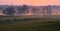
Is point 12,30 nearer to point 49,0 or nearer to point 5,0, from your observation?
point 5,0

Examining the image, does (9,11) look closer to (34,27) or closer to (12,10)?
(12,10)

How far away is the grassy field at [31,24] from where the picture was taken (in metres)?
2.25

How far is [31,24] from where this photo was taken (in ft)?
7.53

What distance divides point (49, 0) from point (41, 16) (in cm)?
21

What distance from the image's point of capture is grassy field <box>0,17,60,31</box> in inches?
88.7

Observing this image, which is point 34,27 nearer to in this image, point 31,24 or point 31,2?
point 31,24

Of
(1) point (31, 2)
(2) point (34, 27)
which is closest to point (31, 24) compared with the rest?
(2) point (34, 27)

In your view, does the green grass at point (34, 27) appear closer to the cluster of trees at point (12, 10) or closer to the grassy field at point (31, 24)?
the grassy field at point (31, 24)

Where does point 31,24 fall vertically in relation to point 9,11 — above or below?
below

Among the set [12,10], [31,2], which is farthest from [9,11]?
[31,2]

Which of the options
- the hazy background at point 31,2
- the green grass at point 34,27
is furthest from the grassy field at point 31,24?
Answer: the hazy background at point 31,2

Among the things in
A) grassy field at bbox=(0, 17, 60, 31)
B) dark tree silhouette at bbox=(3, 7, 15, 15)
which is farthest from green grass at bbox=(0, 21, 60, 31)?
dark tree silhouette at bbox=(3, 7, 15, 15)

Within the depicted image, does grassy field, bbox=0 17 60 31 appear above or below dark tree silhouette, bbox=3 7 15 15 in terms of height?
below

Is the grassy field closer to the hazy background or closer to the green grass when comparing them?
the green grass
